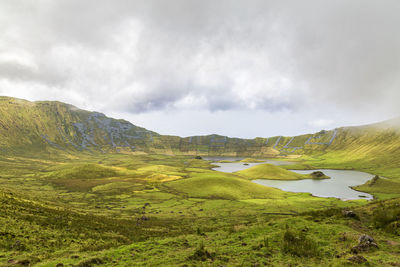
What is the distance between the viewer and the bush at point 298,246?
48.6 ft

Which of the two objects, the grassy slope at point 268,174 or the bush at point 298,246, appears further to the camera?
the grassy slope at point 268,174

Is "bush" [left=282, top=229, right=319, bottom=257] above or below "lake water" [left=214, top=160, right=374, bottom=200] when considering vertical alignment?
above

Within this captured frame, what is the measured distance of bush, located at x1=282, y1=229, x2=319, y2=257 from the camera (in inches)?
583

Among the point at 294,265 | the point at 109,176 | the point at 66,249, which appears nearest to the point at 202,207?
the point at 66,249

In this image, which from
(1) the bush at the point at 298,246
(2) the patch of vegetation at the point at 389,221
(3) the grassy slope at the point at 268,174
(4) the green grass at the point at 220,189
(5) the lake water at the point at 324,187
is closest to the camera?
(1) the bush at the point at 298,246

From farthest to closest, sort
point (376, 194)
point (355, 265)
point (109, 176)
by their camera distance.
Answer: point (109, 176) < point (376, 194) < point (355, 265)

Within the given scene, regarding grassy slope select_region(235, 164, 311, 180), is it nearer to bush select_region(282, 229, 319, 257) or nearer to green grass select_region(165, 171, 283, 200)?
green grass select_region(165, 171, 283, 200)

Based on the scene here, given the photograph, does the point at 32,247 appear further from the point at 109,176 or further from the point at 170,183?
the point at 109,176

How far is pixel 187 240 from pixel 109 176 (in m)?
113

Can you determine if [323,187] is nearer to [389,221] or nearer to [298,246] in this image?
[389,221]

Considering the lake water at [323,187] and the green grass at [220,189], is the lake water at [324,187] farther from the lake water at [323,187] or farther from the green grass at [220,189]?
the green grass at [220,189]

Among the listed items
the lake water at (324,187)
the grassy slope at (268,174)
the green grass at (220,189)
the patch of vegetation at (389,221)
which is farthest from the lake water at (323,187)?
the patch of vegetation at (389,221)

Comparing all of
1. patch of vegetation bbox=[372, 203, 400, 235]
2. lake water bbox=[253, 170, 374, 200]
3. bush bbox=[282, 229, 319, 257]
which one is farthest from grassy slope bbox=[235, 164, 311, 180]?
bush bbox=[282, 229, 319, 257]

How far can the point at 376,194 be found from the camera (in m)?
93.2
